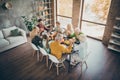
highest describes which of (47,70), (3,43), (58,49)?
(58,49)

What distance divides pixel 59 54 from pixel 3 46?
2549 mm

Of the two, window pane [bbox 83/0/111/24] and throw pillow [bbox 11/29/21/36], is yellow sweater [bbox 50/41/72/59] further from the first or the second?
window pane [bbox 83/0/111/24]

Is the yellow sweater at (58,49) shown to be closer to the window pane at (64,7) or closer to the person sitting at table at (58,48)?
the person sitting at table at (58,48)

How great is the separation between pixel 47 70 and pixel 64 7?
3977mm

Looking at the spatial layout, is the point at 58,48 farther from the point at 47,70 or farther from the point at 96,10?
the point at 96,10

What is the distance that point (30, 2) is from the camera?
18.5 ft

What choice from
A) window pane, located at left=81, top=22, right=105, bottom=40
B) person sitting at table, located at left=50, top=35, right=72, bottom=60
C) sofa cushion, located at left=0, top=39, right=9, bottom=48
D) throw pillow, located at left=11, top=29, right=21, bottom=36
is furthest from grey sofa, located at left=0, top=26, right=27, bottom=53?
window pane, located at left=81, top=22, right=105, bottom=40

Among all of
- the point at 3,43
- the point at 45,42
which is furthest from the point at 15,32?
the point at 45,42

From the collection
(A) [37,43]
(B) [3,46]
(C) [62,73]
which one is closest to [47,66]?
(C) [62,73]

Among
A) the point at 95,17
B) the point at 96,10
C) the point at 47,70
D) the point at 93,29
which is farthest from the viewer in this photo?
the point at 93,29

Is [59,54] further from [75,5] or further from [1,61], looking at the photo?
[75,5]

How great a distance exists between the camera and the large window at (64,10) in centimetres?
601

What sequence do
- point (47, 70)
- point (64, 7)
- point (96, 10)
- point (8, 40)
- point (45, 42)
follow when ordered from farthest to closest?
point (64, 7)
point (96, 10)
point (8, 40)
point (47, 70)
point (45, 42)

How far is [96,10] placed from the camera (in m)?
5.15
